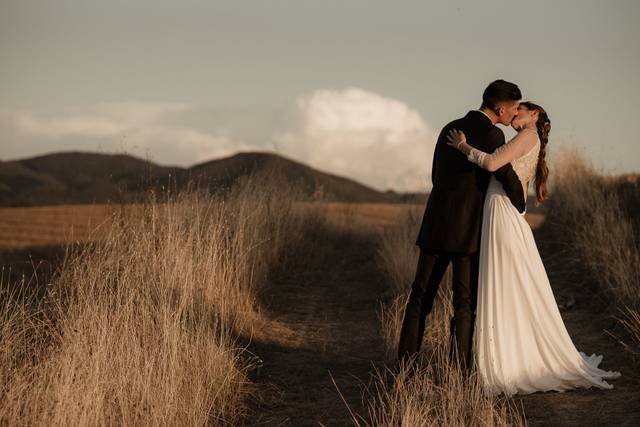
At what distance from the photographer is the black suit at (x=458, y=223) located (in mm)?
5895

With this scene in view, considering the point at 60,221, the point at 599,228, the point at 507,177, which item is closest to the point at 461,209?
the point at 507,177

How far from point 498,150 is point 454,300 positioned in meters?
1.13

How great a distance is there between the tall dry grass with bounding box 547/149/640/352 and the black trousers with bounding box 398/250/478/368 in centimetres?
175

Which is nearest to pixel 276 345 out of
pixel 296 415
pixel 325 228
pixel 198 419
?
pixel 296 415

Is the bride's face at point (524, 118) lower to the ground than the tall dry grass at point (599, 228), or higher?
higher

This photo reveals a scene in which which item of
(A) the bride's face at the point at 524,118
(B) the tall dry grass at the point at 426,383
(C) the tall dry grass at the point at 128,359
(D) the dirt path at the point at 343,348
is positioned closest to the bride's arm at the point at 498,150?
(A) the bride's face at the point at 524,118

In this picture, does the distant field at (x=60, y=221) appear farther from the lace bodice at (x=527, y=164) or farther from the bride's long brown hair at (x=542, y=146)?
the lace bodice at (x=527, y=164)

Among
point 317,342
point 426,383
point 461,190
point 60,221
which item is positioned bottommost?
point 317,342

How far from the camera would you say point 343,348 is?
8.05 meters

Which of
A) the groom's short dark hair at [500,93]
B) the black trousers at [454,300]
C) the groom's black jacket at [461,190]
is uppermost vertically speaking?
the groom's short dark hair at [500,93]

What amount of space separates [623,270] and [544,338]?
3481mm

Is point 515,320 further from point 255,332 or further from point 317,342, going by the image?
point 255,332

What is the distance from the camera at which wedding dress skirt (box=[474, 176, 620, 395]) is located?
6137 millimetres

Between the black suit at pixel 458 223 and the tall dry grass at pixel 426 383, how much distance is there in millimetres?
302
